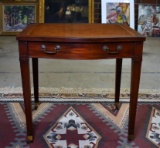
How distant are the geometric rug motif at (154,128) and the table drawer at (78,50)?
0.63 meters

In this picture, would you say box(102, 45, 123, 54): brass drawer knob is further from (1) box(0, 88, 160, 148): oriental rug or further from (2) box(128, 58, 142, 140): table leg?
(1) box(0, 88, 160, 148): oriental rug

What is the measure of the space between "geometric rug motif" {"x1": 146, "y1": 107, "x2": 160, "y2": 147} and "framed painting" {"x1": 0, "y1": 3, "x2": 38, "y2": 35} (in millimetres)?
3423

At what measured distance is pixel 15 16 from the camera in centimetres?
482

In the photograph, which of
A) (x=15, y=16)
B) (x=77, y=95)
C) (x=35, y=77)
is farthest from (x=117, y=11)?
(x=35, y=77)

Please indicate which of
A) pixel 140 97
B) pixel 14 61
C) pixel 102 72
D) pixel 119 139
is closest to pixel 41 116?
pixel 119 139

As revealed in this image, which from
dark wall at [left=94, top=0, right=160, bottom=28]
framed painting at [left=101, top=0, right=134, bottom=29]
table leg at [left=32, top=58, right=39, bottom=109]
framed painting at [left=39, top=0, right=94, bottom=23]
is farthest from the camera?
dark wall at [left=94, top=0, right=160, bottom=28]

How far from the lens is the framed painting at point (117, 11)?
448 cm

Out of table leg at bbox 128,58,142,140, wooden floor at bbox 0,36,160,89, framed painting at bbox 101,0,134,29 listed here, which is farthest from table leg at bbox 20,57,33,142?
framed painting at bbox 101,0,134,29

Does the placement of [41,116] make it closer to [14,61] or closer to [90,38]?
[90,38]

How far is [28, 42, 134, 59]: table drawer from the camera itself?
1.39 meters

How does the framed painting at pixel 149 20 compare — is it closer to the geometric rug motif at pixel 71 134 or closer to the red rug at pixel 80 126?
the red rug at pixel 80 126

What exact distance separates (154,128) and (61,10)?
3328 mm

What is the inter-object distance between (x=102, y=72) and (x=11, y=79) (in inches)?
40.2

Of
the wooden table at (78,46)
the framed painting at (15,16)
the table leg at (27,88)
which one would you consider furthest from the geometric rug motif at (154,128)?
the framed painting at (15,16)
